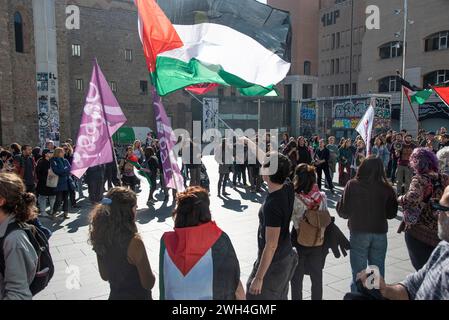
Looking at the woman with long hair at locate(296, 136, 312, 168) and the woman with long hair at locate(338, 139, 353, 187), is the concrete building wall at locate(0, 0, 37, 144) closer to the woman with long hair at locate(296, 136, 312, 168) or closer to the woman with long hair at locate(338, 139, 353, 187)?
the woman with long hair at locate(296, 136, 312, 168)

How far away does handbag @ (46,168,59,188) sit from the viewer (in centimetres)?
859

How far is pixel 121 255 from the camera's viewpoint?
8.83 feet

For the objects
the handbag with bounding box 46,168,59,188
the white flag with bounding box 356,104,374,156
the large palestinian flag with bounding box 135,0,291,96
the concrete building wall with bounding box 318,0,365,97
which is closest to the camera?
the large palestinian flag with bounding box 135,0,291,96

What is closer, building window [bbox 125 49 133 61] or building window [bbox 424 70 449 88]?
building window [bbox 424 70 449 88]

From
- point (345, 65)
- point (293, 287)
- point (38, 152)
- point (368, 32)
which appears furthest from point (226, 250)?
point (345, 65)

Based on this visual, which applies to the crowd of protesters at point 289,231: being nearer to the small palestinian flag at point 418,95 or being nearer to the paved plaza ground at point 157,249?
the paved plaza ground at point 157,249

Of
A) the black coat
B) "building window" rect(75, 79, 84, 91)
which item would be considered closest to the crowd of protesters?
the black coat

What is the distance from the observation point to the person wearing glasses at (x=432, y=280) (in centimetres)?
199

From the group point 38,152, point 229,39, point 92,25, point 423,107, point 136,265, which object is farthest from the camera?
point 92,25

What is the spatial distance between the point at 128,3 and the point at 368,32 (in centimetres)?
2626

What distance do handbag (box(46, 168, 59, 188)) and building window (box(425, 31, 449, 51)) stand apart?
114ft

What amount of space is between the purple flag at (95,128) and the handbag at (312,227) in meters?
3.12

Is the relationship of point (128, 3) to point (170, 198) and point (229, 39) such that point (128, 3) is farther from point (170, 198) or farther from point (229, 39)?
point (229, 39)

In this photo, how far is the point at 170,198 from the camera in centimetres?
1116
